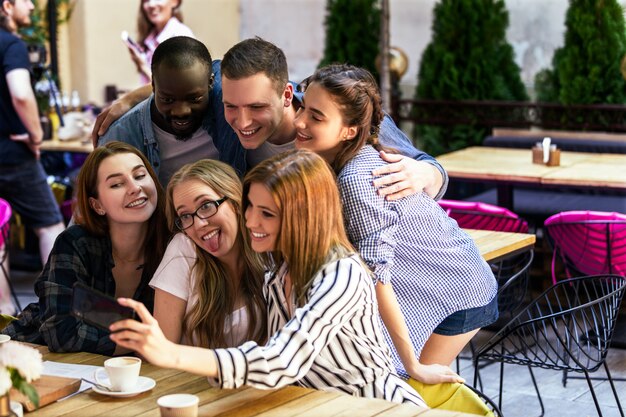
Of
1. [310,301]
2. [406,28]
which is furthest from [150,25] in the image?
[310,301]

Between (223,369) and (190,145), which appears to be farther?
(190,145)

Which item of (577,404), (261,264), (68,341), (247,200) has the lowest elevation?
(577,404)

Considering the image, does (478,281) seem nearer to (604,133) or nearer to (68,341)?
(68,341)

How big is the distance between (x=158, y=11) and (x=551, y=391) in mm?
3866

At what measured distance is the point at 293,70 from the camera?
10.7 metres

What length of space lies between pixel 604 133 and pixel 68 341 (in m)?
6.41

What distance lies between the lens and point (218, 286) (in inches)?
116

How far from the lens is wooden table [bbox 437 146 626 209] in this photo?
607 cm

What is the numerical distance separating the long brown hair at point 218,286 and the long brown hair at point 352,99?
333mm

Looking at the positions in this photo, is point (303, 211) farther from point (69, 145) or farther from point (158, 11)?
point (69, 145)

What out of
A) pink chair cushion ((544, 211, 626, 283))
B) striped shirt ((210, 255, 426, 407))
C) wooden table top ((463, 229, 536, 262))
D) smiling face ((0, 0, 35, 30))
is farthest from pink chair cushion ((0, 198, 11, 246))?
striped shirt ((210, 255, 426, 407))

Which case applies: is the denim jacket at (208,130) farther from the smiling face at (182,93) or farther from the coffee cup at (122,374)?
the coffee cup at (122,374)

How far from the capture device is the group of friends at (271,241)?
2.47 metres

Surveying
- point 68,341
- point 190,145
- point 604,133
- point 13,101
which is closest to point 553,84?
point 604,133
